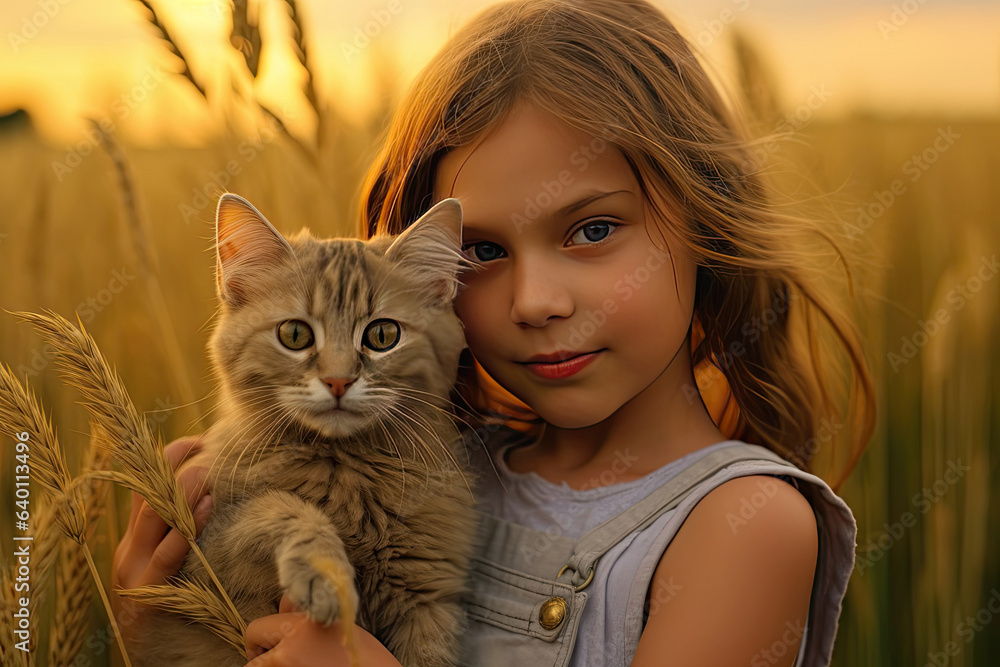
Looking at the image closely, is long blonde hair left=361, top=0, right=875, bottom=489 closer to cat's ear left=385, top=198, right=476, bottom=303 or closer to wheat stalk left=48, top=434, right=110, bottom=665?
cat's ear left=385, top=198, right=476, bottom=303

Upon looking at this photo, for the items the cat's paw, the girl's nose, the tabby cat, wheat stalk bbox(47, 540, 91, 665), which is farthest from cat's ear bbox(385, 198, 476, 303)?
wheat stalk bbox(47, 540, 91, 665)

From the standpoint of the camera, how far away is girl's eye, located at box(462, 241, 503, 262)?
1.26m

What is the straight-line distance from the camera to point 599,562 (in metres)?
1.17

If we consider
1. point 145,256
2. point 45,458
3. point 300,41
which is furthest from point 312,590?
point 300,41

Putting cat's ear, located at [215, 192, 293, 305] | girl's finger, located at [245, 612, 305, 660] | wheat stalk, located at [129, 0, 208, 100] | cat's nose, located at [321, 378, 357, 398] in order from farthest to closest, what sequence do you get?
wheat stalk, located at [129, 0, 208, 100], cat's ear, located at [215, 192, 293, 305], cat's nose, located at [321, 378, 357, 398], girl's finger, located at [245, 612, 305, 660]

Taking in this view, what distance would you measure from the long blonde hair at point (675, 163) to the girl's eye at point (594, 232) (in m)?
0.09

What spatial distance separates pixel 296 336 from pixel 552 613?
594 millimetres

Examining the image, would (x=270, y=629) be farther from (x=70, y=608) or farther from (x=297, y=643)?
(x=70, y=608)

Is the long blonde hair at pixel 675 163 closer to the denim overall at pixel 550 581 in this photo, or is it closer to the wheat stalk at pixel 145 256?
the denim overall at pixel 550 581

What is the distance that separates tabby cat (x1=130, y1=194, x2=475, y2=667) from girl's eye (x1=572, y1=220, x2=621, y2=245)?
0.63ft

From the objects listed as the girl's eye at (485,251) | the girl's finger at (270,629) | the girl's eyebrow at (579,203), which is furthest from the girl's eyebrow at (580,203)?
the girl's finger at (270,629)

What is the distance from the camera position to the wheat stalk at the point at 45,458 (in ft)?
3.07

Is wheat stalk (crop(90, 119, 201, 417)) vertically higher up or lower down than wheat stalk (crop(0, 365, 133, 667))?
higher up

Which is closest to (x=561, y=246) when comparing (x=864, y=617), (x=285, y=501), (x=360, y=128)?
(x=285, y=501)
